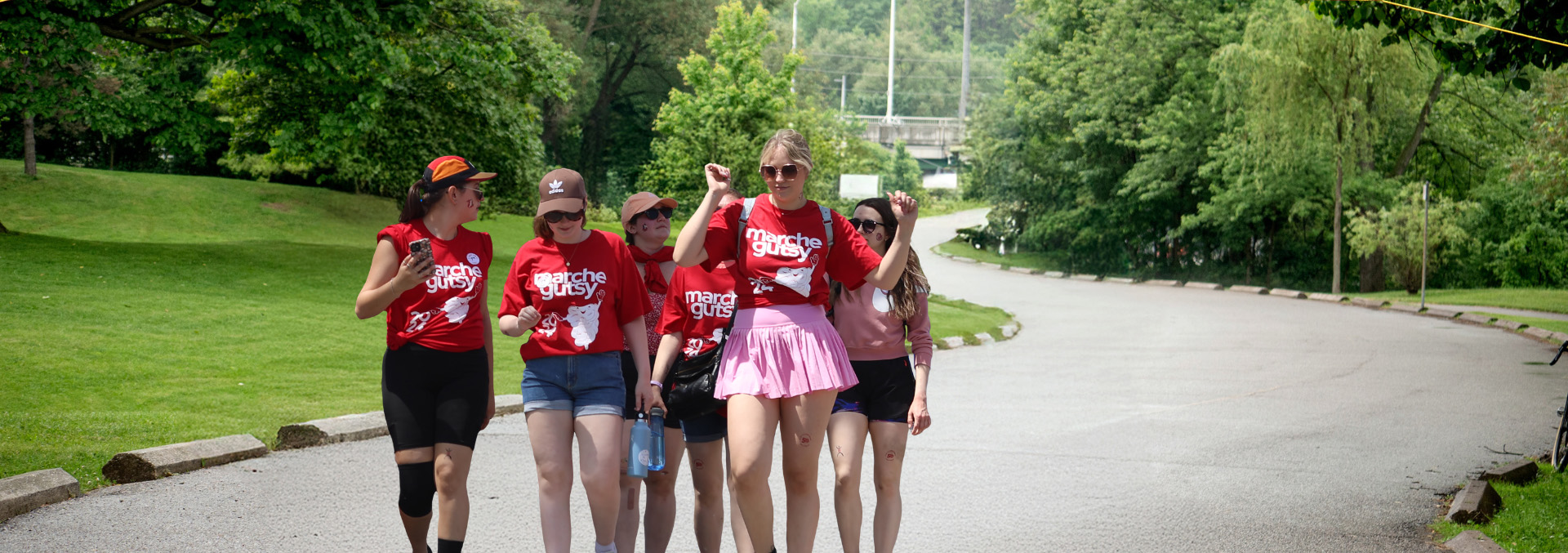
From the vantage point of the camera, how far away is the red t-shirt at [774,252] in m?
4.55

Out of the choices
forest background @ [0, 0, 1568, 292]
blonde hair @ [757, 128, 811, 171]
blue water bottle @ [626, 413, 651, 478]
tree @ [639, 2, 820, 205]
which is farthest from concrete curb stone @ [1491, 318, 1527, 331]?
tree @ [639, 2, 820, 205]

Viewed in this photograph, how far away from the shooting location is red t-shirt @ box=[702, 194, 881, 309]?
179 inches

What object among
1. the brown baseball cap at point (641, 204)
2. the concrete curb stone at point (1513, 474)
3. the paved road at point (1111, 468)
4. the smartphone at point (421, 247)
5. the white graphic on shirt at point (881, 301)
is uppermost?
the brown baseball cap at point (641, 204)

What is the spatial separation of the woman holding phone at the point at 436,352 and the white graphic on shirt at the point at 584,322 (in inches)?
17.8

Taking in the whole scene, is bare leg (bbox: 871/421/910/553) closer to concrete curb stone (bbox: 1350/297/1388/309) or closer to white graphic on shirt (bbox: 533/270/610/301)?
white graphic on shirt (bbox: 533/270/610/301)

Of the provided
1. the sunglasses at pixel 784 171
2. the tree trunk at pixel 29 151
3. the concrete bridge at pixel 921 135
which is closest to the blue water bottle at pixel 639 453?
the sunglasses at pixel 784 171

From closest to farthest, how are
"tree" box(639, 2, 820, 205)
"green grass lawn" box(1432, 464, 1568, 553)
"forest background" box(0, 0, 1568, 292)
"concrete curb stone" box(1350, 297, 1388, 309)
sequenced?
"green grass lawn" box(1432, 464, 1568, 553)
"forest background" box(0, 0, 1568, 292)
"concrete curb stone" box(1350, 297, 1388, 309)
"tree" box(639, 2, 820, 205)

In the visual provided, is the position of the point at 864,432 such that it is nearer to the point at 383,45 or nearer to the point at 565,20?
the point at 383,45

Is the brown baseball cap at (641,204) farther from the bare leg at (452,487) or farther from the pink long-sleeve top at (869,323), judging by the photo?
the bare leg at (452,487)

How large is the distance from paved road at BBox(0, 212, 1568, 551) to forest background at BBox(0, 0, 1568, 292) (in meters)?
3.86

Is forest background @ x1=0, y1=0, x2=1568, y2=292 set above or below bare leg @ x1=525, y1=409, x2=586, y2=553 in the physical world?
above

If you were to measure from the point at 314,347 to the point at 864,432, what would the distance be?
10.6 meters

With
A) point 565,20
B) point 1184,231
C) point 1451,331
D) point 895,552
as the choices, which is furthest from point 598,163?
point 895,552

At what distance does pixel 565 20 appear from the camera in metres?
46.3
